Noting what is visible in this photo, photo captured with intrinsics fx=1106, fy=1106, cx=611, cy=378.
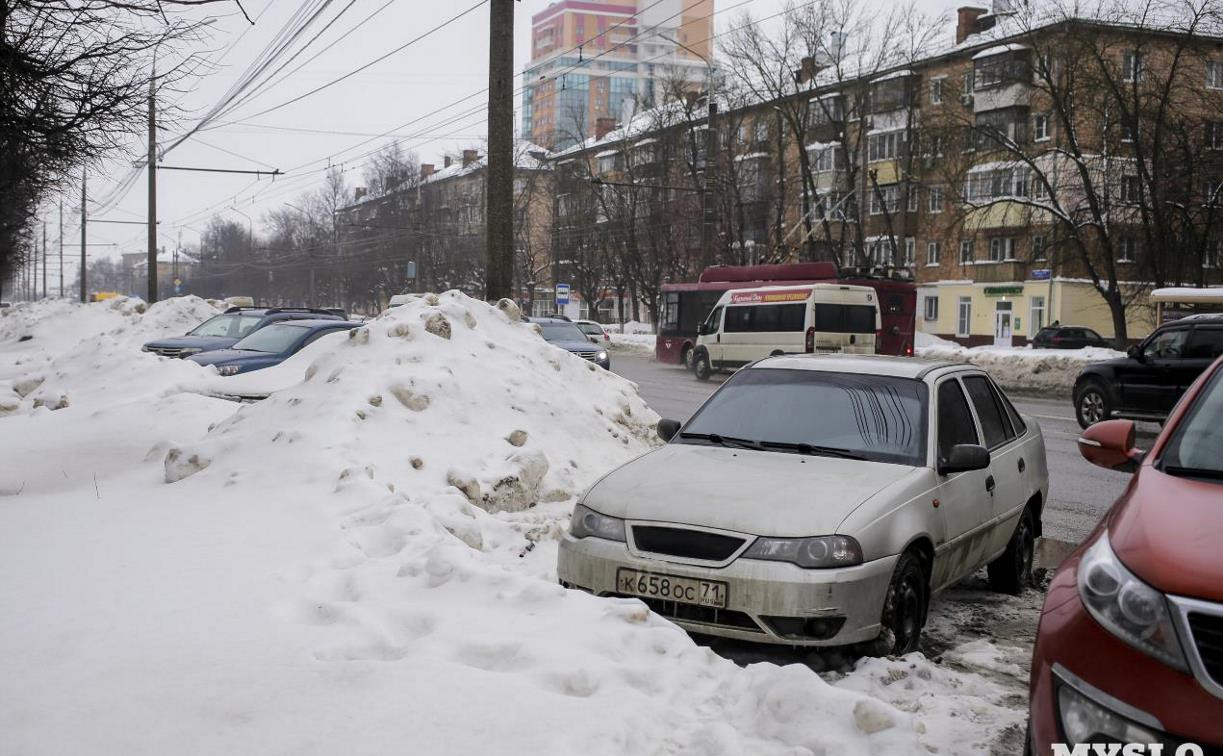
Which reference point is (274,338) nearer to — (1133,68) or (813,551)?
(813,551)

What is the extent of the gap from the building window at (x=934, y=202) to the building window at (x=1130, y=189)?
1315 cm

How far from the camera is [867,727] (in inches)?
135

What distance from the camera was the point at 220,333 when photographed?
20.2 meters

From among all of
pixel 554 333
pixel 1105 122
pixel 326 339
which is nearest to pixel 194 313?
pixel 554 333

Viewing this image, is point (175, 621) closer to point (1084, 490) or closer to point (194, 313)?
point (1084, 490)

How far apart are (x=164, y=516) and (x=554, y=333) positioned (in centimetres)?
1522

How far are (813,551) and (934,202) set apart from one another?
47.9 meters

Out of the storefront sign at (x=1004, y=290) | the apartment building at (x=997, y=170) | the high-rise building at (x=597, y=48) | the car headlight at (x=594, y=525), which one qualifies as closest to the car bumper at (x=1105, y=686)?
the car headlight at (x=594, y=525)

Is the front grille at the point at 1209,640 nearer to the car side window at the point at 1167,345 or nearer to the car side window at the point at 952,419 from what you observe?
the car side window at the point at 952,419

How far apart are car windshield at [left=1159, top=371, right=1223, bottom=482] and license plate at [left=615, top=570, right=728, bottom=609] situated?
1.76m

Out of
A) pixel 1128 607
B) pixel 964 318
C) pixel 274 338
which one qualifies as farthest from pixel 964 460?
pixel 964 318

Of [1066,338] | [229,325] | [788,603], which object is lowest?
[788,603]

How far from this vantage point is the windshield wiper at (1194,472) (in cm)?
345

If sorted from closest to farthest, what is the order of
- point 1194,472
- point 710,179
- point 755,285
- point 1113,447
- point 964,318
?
1. point 1194,472
2. point 1113,447
3. point 710,179
4. point 755,285
5. point 964,318
